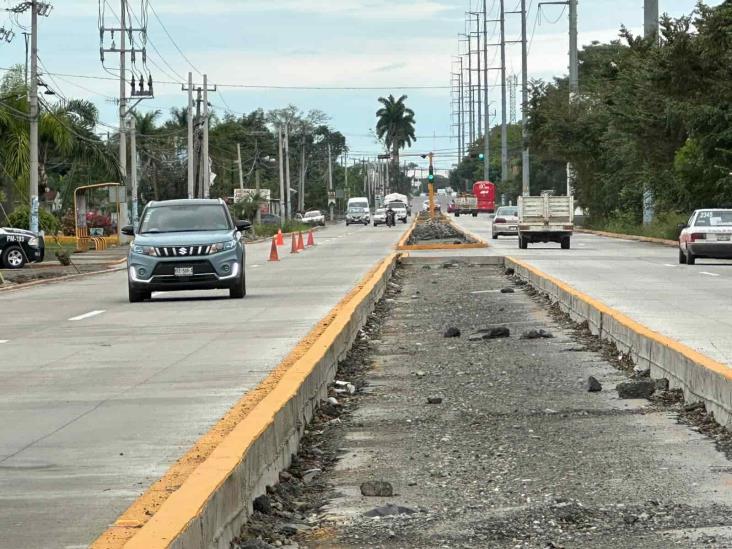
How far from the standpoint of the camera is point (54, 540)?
7266 mm

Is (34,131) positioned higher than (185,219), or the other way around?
(34,131)

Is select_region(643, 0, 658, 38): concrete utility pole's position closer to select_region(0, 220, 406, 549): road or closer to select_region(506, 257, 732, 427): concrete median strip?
select_region(0, 220, 406, 549): road

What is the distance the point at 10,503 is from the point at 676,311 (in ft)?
49.4

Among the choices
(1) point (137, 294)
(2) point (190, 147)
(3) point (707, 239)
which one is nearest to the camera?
(1) point (137, 294)

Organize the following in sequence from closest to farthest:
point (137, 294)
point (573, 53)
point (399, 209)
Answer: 1. point (137, 294)
2. point (573, 53)
3. point (399, 209)

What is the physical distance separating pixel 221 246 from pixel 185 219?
1594 mm

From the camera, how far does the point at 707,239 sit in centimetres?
3975

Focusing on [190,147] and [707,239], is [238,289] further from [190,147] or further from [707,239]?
[190,147]

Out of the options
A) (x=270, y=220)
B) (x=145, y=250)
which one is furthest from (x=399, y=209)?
(x=145, y=250)

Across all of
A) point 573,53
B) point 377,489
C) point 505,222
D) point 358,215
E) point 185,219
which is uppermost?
point 573,53

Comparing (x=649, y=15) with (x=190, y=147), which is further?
(x=190, y=147)

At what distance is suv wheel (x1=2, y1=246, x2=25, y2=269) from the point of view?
45844 millimetres

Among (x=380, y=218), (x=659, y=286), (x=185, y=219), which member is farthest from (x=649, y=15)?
(x=380, y=218)

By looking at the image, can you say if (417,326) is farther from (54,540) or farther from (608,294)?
(54,540)
